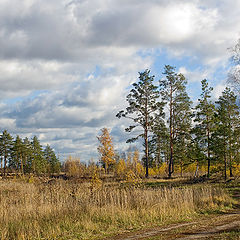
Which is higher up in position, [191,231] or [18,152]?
[18,152]

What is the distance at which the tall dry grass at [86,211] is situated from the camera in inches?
413

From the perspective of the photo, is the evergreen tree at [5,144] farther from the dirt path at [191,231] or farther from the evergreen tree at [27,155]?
the dirt path at [191,231]

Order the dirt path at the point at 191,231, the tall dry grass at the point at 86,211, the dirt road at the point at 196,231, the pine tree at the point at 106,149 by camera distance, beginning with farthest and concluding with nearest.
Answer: the pine tree at the point at 106,149 → the tall dry grass at the point at 86,211 → the dirt path at the point at 191,231 → the dirt road at the point at 196,231

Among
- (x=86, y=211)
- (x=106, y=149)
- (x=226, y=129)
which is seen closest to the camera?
(x=86, y=211)

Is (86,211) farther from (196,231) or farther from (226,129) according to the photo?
(226,129)

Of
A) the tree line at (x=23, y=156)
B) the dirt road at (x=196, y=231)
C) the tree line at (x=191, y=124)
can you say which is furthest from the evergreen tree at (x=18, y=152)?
the dirt road at (x=196, y=231)

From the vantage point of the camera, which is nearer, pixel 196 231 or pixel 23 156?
pixel 196 231

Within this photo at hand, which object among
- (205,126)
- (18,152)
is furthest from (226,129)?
(18,152)

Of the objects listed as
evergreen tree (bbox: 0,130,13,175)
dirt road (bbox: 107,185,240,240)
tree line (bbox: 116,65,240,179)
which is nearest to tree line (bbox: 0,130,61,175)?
evergreen tree (bbox: 0,130,13,175)

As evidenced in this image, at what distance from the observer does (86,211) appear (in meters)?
12.5

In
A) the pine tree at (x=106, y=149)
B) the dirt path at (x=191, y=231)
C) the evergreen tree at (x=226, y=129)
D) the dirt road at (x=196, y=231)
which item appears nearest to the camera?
the dirt road at (x=196, y=231)

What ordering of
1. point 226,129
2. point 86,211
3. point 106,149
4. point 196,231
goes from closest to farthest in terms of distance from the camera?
point 196,231
point 86,211
point 226,129
point 106,149

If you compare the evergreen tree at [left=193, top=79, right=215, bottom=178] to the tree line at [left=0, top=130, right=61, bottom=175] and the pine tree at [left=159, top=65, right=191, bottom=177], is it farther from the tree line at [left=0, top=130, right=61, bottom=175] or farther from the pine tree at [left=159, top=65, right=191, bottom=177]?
the tree line at [left=0, top=130, right=61, bottom=175]

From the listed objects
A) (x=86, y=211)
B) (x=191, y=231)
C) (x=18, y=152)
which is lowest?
(x=191, y=231)
